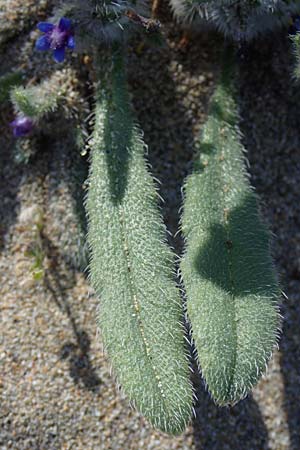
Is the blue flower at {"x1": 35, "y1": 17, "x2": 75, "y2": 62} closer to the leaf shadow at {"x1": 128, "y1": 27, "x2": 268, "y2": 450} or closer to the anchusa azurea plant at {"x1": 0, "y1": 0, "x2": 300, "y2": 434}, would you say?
the anchusa azurea plant at {"x1": 0, "y1": 0, "x2": 300, "y2": 434}

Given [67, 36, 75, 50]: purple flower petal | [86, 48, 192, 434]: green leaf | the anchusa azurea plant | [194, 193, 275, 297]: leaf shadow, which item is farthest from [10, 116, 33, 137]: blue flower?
[194, 193, 275, 297]: leaf shadow

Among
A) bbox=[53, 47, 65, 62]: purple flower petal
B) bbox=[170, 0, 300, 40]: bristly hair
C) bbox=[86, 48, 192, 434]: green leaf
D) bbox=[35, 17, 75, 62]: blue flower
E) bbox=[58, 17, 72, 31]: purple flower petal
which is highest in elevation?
bbox=[170, 0, 300, 40]: bristly hair

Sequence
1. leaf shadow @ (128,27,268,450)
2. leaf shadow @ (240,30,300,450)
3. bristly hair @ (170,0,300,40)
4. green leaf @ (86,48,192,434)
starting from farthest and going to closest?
leaf shadow @ (128,27,268,450), leaf shadow @ (240,30,300,450), bristly hair @ (170,0,300,40), green leaf @ (86,48,192,434)

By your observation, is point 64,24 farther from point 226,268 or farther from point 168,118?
point 226,268

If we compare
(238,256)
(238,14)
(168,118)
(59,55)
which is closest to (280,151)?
(168,118)

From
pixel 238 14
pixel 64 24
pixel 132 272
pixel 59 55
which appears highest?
pixel 238 14

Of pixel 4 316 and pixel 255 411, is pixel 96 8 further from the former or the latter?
pixel 255 411

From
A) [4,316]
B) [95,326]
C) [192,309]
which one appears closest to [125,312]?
[192,309]
